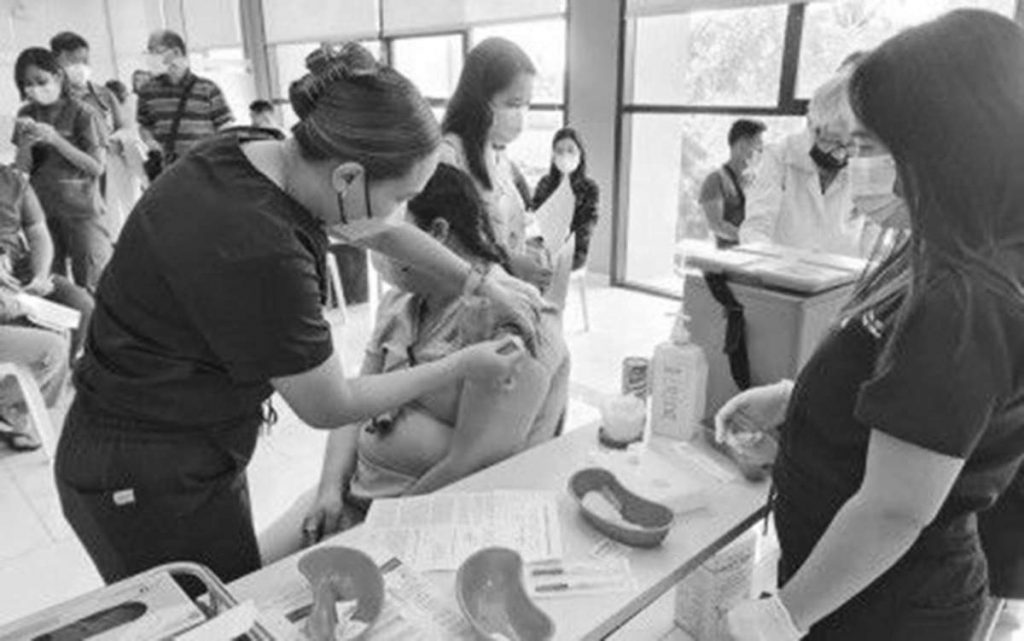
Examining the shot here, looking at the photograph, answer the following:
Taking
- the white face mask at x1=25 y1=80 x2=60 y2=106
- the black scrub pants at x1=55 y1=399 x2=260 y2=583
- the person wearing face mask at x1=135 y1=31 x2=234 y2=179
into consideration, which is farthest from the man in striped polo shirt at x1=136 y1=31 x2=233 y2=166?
the black scrub pants at x1=55 y1=399 x2=260 y2=583

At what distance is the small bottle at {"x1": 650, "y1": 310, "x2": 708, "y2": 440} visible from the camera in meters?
1.20

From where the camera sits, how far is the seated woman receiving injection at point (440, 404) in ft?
4.09

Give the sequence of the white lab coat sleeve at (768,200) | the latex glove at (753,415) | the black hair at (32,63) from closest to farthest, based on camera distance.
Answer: the latex glove at (753,415)
the white lab coat sleeve at (768,200)
the black hair at (32,63)

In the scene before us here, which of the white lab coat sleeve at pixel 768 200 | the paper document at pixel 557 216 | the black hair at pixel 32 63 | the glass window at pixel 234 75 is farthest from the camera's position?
the glass window at pixel 234 75

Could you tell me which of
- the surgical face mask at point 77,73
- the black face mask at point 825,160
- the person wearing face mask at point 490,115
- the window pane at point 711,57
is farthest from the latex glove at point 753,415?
the surgical face mask at point 77,73

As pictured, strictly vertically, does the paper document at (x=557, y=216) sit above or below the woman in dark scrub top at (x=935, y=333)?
below

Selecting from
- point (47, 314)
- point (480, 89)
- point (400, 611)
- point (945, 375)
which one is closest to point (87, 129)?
point (47, 314)

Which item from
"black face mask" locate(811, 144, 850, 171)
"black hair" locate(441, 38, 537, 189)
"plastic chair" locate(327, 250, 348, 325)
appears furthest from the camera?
"plastic chair" locate(327, 250, 348, 325)

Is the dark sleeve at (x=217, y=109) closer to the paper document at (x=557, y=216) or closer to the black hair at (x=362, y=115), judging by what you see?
the paper document at (x=557, y=216)

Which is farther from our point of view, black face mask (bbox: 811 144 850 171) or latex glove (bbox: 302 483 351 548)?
black face mask (bbox: 811 144 850 171)

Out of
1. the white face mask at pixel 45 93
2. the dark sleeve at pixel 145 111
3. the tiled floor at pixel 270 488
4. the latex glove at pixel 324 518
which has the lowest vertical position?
the tiled floor at pixel 270 488

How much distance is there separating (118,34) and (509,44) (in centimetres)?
759

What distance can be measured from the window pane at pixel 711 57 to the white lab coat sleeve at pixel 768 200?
5.46 ft

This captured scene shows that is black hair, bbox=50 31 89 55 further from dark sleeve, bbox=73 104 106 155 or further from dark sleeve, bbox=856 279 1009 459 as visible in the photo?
dark sleeve, bbox=856 279 1009 459
